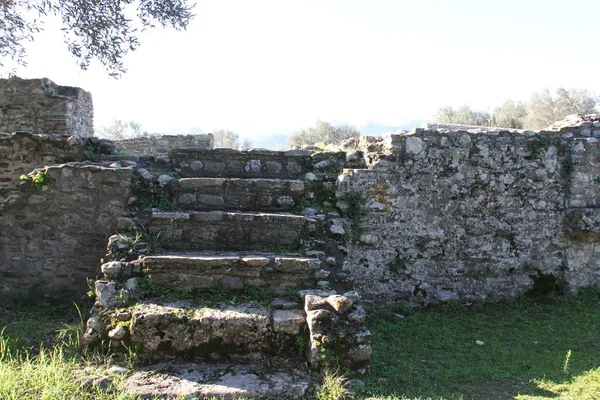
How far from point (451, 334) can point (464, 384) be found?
131 centimetres

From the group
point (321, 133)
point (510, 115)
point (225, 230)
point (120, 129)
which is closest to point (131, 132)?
point (120, 129)

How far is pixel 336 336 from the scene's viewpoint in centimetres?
407

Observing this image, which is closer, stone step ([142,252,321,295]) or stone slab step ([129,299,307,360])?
stone slab step ([129,299,307,360])

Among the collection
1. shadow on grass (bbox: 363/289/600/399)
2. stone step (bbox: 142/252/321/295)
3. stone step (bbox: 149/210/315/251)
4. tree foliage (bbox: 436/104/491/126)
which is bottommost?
shadow on grass (bbox: 363/289/600/399)

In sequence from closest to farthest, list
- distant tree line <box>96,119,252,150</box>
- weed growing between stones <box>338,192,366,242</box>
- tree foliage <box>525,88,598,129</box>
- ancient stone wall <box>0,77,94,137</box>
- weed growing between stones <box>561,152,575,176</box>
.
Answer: weed growing between stones <box>338,192,366,242</box> < weed growing between stones <box>561,152,575,176</box> < ancient stone wall <box>0,77,94,137</box> < tree foliage <box>525,88,598,129</box> < distant tree line <box>96,119,252,150</box>

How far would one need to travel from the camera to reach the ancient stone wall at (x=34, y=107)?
26.1ft

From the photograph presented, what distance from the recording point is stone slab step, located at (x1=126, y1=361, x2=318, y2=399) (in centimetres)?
365

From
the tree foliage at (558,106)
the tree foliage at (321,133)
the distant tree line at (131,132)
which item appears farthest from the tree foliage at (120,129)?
the tree foliage at (558,106)

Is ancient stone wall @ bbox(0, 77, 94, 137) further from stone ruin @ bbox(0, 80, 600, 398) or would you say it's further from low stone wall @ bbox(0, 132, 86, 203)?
low stone wall @ bbox(0, 132, 86, 203)

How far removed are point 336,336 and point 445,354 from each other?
1595mm

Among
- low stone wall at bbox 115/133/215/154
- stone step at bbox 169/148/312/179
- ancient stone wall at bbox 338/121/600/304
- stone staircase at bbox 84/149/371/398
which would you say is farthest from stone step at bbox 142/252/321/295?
low stone wall at bbox 115/133/215/154

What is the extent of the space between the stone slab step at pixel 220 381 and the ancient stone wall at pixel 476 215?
235 centimetres

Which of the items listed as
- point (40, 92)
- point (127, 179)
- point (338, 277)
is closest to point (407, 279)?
point (338, 277)

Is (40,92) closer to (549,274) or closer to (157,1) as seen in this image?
(157,1)
